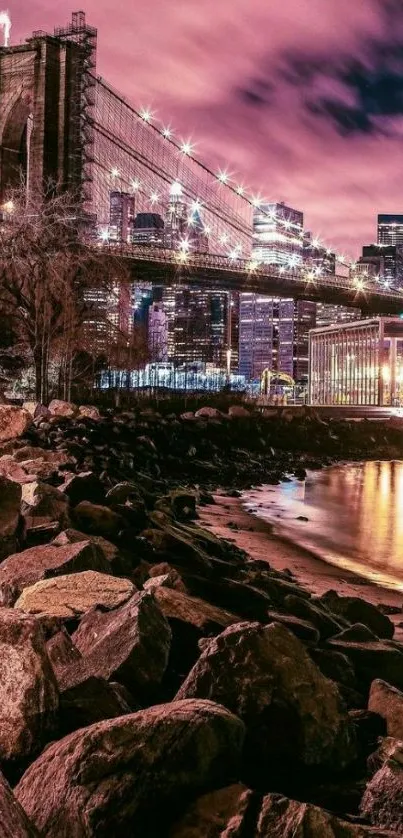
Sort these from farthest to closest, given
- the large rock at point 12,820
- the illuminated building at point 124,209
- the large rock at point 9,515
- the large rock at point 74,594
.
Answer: the illuminated building at point 124,209, the large rock at point 9,515, the large rock at point 74,594, the large rock at point 12,820

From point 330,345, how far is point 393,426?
176 ft

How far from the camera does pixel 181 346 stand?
382 feet

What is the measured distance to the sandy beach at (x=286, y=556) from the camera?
9.19m

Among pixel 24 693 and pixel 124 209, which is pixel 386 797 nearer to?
pixel 24 693

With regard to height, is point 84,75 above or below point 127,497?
above

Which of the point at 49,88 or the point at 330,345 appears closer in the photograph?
the point at 49,88

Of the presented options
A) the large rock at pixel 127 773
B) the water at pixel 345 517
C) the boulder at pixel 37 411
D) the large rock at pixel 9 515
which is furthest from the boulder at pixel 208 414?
the large rock at pixel 127 773

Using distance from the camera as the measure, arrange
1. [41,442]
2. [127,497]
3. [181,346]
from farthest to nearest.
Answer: [181,346] < [41,442] < [127,497]

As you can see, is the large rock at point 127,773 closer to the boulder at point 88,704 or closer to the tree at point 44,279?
the boulder at point 88,704

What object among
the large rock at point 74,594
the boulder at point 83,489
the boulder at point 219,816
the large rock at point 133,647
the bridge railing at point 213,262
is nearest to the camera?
the boulder at point 219,816

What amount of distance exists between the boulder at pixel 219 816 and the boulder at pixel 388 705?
1116 millimetres

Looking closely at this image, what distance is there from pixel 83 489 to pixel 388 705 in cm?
562

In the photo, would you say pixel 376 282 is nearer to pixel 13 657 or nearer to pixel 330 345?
pixel 330 345

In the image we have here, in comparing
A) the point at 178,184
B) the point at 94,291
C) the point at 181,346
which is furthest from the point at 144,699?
the point at 181,346
